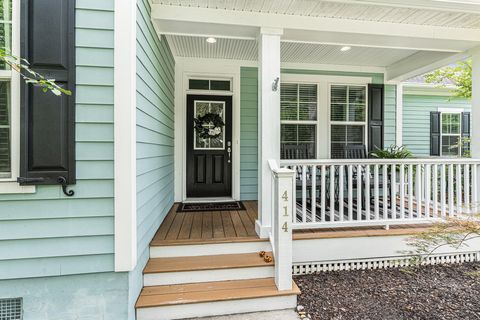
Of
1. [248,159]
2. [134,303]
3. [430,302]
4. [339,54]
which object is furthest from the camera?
[248,159]

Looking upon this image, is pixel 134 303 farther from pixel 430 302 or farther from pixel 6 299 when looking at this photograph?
Result: pixel 430 302

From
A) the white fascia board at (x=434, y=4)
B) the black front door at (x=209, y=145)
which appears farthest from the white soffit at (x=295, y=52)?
the white fascia board at (x=434, y=4)

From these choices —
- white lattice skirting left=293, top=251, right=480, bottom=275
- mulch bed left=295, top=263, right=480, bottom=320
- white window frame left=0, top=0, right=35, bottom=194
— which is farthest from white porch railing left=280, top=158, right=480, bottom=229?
white window frame left=0, top=0, right=35, bottom=194

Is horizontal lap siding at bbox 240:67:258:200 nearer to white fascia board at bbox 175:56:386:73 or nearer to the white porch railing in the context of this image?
white fascia board at bbox 175:56:386:73

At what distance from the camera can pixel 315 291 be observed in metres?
2.51

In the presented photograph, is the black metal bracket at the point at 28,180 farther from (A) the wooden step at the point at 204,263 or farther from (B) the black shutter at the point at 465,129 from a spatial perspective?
(B) the black shutter at the point at 465,129

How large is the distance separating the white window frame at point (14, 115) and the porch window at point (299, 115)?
12.0 feet

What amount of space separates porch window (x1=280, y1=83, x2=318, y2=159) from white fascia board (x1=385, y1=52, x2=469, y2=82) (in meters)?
1.44

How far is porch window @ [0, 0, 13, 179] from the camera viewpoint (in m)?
1.81

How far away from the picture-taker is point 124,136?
1.89m

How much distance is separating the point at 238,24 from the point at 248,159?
90.6 inches

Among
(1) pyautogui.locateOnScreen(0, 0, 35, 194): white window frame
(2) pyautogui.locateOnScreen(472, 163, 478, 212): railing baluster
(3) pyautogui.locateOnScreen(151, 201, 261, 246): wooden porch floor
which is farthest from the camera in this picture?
(2) pyautogui.locateOnScreen(472, 163, 478, 212): railing baluster

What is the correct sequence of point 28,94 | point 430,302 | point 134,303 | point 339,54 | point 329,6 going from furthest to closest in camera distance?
point 339,54 → point 329,6 → point 430,302 → point 134,303 → point 28,94

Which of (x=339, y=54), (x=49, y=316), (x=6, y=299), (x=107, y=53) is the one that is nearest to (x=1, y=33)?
(x=107, y=53)
